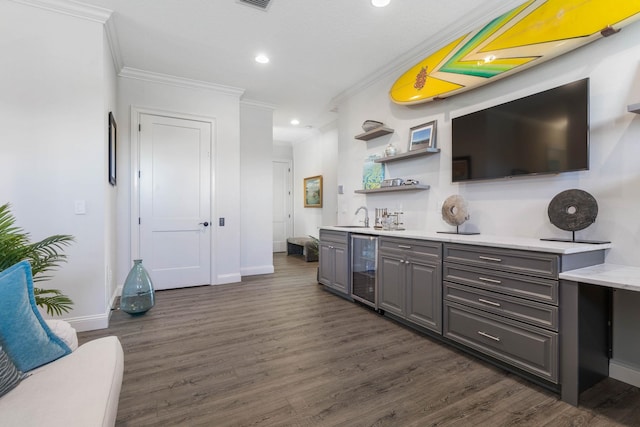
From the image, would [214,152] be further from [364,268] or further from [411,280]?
[411,280]

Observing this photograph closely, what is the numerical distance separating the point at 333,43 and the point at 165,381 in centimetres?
350

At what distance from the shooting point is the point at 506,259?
6.86 feet

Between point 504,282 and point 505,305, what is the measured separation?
16 cm

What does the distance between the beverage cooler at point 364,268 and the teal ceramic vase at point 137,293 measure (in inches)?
90.0

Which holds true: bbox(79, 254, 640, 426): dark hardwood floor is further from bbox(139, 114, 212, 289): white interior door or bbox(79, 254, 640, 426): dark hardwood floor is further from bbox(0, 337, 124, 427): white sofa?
bbox(139, 114, 212, 289): white interior door

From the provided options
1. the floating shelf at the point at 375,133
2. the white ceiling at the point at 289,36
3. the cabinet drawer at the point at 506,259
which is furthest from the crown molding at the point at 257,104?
the cabinet drawer at the point at 506,259

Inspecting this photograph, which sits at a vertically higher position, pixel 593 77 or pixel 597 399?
pixel 593 77

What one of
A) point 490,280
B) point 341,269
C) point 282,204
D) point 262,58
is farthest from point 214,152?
point 490,280

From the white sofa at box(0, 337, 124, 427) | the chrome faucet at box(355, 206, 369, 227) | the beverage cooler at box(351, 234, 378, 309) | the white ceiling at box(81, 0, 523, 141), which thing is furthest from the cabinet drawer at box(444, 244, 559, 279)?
the white sofa at box(0, 337, 124, 427)

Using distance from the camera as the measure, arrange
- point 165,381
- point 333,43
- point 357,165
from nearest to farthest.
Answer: point 165,381
point 333,43
point 357,165

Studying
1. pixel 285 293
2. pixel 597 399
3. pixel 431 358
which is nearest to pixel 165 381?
pixel 431 358

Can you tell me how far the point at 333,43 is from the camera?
3.39 m

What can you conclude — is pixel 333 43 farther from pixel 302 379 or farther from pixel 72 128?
pixel 302 379

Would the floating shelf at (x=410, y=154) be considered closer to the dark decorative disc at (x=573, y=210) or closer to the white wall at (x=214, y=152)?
the dark decorative disc at (x=573, y=210)
